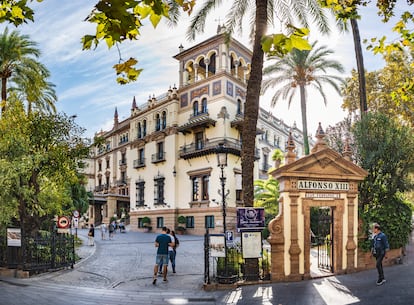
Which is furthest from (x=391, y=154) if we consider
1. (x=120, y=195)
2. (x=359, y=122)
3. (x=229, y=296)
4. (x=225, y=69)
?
(x=120, y=195)

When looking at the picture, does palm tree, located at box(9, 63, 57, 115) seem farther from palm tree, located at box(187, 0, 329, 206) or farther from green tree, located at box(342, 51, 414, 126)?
green tree, located at box(342, 51, 414, 126)

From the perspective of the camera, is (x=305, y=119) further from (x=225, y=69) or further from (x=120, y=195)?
(x=120, y=195)

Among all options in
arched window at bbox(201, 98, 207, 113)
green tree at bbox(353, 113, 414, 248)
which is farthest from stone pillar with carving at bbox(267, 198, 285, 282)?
arched window at bbox(201, 98, 207, 113)

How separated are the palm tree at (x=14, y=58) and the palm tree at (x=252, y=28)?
1385cm

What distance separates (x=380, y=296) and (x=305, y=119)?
65.4 ft

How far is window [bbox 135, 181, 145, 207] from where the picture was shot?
144 feet

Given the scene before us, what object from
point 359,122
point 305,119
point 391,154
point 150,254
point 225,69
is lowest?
point 150,254

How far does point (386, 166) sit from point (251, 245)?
280 inches

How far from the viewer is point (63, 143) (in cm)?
1748

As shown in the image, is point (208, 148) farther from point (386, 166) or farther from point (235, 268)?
point (235, 268)

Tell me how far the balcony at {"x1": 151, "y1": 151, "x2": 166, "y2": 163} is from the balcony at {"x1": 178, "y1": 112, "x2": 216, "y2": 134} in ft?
11.7

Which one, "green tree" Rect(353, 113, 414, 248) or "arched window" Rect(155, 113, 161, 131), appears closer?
"green tree" Rect(353, 113, 414, 248)

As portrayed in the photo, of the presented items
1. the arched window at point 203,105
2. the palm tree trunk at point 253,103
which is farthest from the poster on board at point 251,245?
the arched window at point 203,105

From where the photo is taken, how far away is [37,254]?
50.8 ft
